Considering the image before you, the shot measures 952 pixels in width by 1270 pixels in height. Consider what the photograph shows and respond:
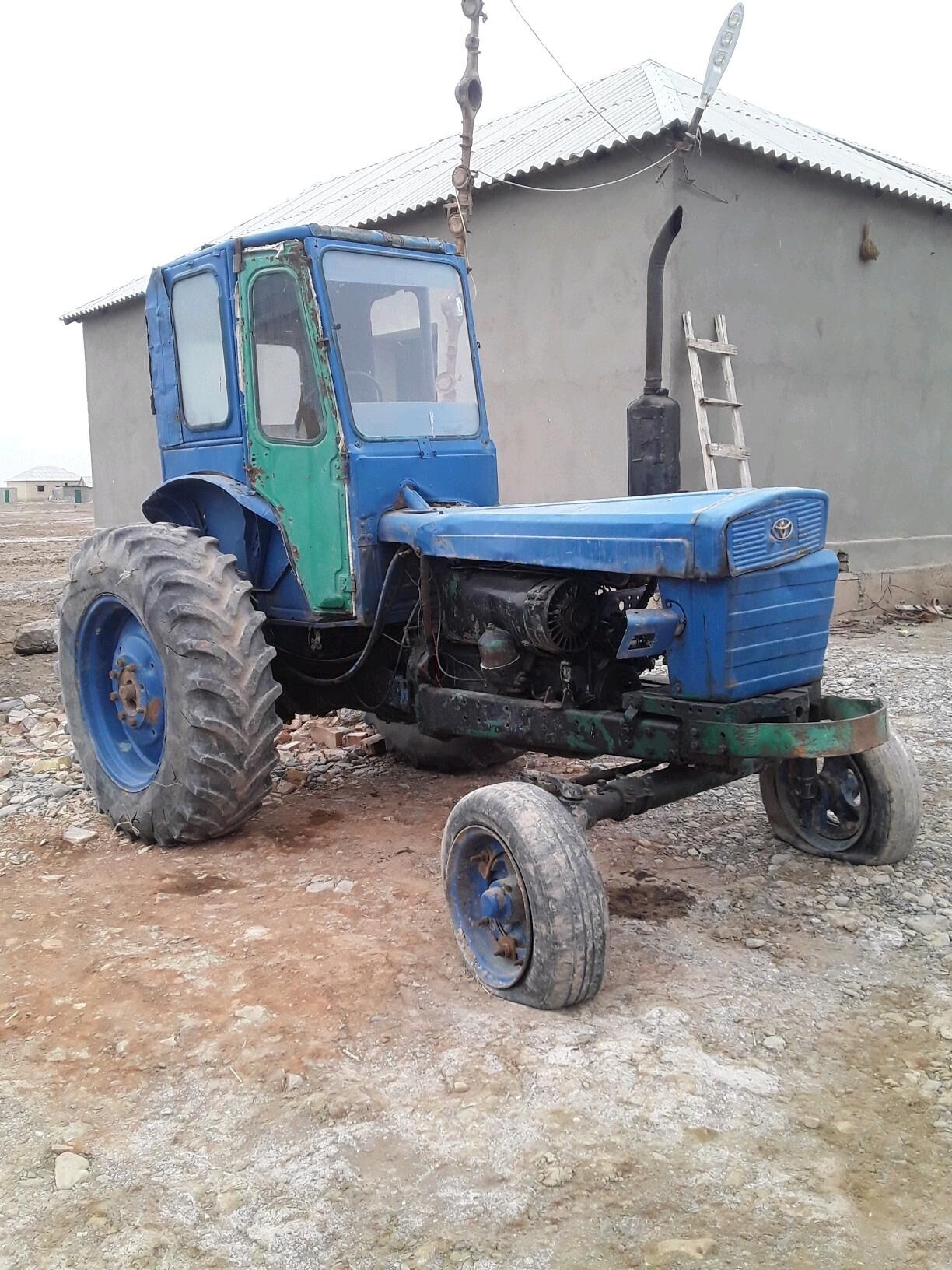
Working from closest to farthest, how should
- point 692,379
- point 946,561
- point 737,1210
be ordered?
point 737,1210 < point 692,379 < point 946,561

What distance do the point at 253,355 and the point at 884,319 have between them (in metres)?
8.53

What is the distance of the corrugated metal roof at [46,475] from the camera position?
161 ft

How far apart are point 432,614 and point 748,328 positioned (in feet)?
21.1

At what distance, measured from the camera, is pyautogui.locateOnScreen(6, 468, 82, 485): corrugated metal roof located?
4916cm

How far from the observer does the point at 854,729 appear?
3.50 m

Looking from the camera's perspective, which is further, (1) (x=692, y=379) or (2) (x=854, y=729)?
(1) (x=692, y=379)

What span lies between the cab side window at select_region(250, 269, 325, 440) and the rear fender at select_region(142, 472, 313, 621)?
0.32 m

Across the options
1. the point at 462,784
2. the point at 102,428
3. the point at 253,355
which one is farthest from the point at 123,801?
the point at 102,428

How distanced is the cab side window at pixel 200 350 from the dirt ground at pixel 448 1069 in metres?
1.93

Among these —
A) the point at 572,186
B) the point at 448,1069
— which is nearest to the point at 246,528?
the point at 448,1069

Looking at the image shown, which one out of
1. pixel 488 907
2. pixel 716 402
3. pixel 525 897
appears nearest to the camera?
pixel 525 897

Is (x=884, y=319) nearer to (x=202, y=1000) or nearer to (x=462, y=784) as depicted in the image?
(x=462, y=784)

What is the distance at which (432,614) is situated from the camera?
4.47 m

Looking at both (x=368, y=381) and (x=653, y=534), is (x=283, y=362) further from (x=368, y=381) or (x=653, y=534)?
(x=653, y=534)
